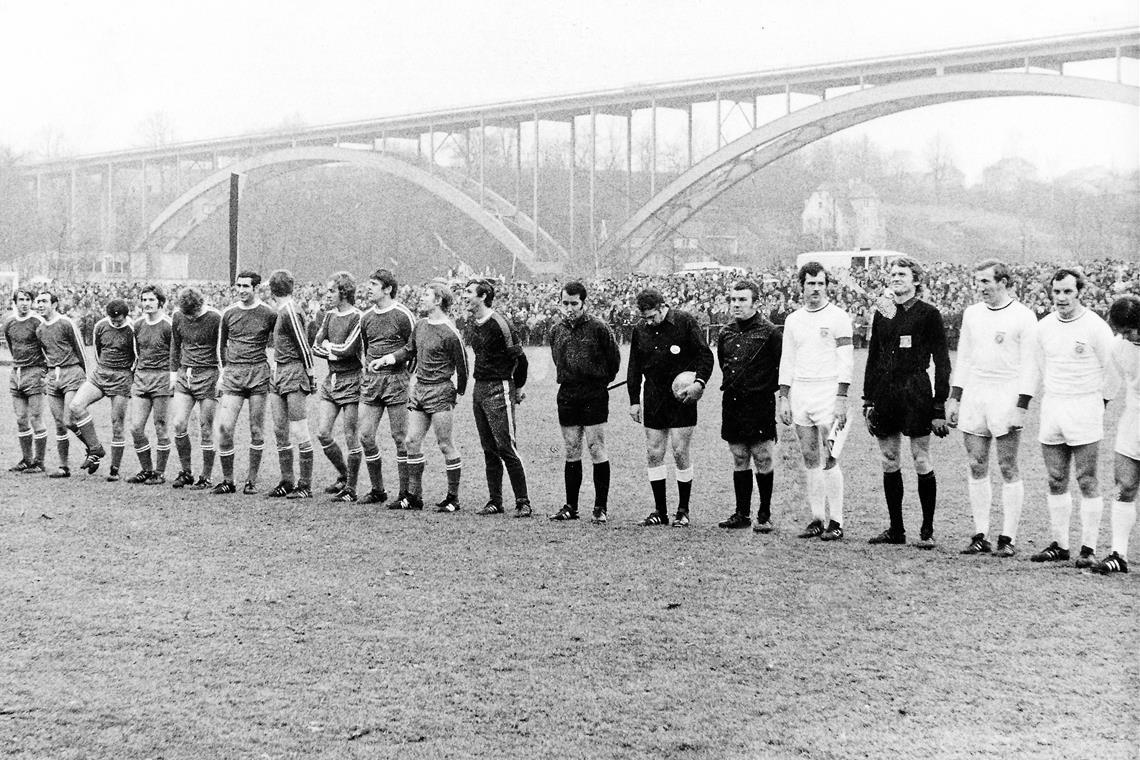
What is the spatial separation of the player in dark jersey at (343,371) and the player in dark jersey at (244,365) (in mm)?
569

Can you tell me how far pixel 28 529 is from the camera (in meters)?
7.86

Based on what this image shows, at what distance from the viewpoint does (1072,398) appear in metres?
6.48

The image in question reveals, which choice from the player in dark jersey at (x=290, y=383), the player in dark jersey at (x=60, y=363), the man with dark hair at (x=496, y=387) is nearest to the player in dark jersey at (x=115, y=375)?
the player in dark jersey at (x=60, y=363)

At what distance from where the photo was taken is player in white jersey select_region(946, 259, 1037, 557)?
6.75 metres

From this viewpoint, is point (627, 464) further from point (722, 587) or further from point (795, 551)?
point (722, 587)

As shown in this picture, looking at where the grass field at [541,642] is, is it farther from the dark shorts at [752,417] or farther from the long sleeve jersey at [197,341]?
the long sleeve jersey at [197,341]

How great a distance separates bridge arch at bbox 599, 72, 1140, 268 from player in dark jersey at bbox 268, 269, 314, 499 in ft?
74.8

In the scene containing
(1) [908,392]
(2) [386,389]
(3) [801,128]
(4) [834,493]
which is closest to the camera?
(1) [908,392]

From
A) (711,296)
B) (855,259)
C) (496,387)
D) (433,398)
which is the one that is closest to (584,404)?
(496,387)

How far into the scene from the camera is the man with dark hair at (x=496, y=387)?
856 cm

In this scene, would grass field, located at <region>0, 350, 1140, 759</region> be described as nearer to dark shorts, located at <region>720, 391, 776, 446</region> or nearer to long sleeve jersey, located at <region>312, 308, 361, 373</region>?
dark shorts, located at <region>720, 391, 776, 446</region>

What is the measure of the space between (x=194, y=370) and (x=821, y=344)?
554 cm

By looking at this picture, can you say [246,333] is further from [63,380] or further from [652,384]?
[652,384]

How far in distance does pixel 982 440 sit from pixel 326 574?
13.6ft
